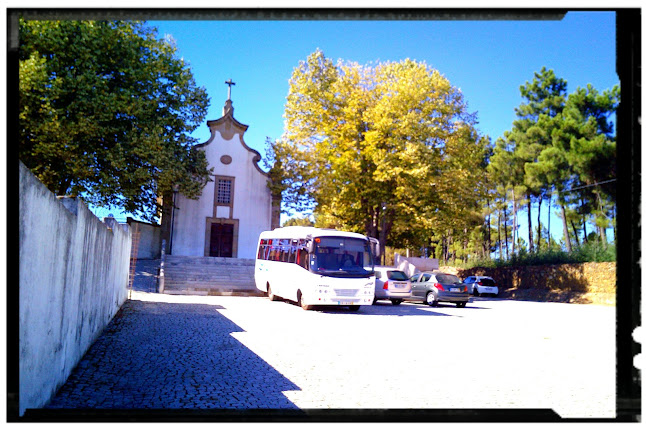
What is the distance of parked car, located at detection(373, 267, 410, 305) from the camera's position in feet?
74.4

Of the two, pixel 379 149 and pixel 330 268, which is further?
pixel 379 149

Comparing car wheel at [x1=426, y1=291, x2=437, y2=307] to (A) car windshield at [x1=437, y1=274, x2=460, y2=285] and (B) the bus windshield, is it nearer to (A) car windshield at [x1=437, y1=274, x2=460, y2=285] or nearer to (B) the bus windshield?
(A) car windshield at [x1=437, y1=274, x2=460, y2=285]

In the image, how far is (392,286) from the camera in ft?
74.4

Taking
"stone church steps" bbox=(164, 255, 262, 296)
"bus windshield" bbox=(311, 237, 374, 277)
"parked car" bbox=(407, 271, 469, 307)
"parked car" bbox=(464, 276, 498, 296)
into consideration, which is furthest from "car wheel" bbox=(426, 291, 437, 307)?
"parked car" bbox=(464, 276, 498, 296)

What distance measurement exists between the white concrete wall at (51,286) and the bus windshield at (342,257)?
9.79m

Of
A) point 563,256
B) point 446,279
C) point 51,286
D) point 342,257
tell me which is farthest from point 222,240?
point 51,286

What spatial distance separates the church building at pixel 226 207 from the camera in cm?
3491

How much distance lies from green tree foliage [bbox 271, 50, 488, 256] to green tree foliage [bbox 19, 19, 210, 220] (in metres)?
7.05

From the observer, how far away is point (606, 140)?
3381cm

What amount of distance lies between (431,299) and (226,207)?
16.9 meters

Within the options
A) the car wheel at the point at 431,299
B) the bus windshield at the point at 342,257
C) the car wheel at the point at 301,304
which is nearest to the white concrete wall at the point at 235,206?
the car wheel at the point at 431,299

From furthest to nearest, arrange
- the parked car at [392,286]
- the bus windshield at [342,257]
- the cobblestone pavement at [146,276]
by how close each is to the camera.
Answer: the cobblestone pavement at [146,276], the parked car at [392,286], the bus windshield at [342,257]

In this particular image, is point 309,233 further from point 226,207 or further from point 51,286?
point 226,207

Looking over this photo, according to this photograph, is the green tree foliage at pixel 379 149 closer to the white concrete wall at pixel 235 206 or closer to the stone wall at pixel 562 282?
the white concrete wall at pixel 235 206
